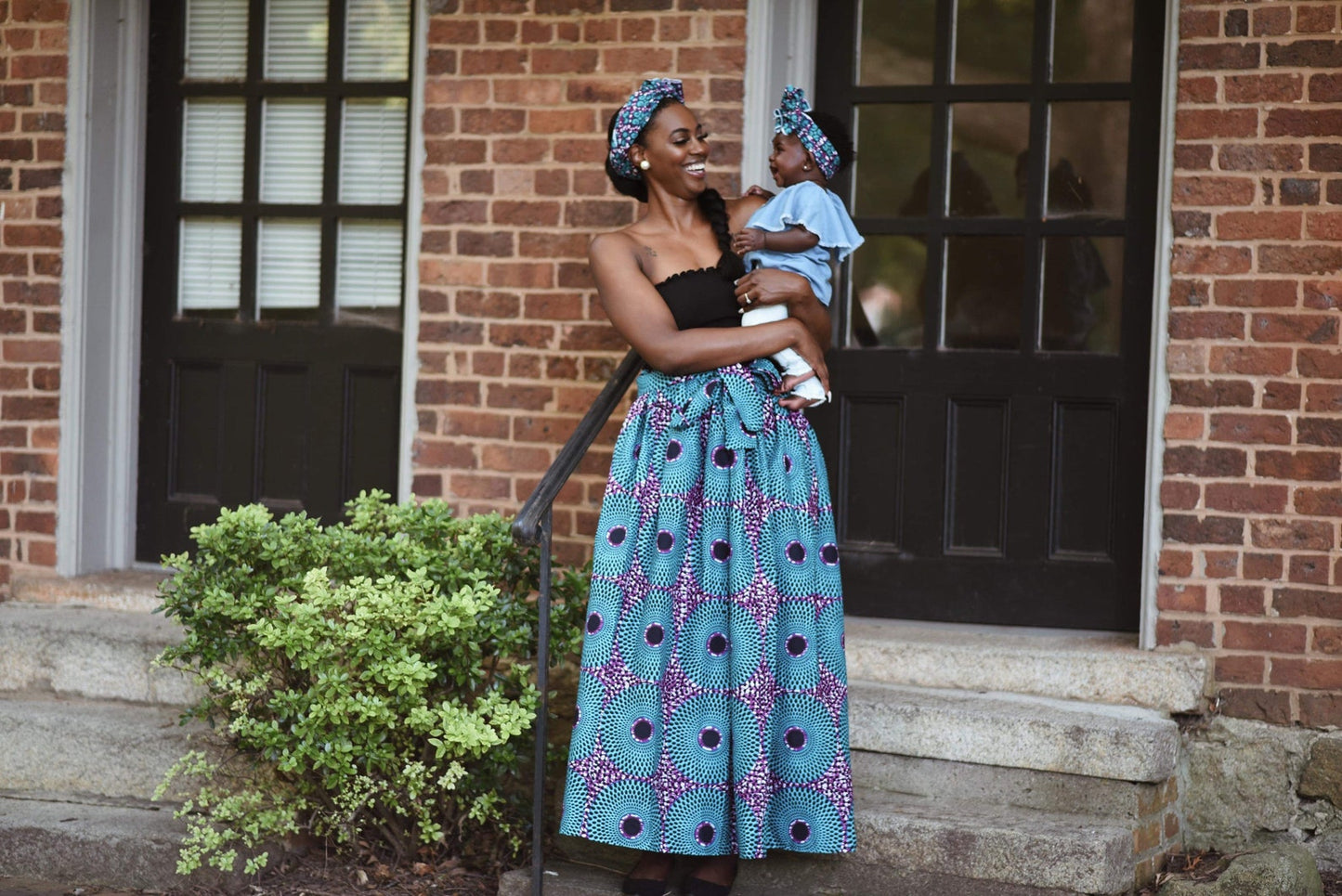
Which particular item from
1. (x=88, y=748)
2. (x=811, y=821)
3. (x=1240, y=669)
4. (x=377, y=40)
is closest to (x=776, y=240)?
(x=811, y=821)

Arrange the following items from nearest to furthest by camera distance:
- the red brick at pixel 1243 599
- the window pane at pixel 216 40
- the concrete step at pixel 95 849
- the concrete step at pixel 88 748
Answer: the concrete step at pixel 95 849
the red brick at pixel 1243 599
the concrete step at pixel 88 748
the window pane at pixel 216 40

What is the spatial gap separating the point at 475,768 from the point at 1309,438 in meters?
2.55

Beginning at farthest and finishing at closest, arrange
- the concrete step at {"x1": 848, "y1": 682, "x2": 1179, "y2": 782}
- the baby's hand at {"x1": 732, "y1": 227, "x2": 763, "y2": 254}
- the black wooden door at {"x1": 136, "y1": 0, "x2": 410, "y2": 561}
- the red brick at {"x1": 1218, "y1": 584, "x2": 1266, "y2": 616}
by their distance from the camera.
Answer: the black wooden door at {"x1": 136, "y1": 0, "x2": 410, "y2": 561}
the red brick at {"x1": 1218, "y1": 584, "x2": 1266, "y2": 616}
the concrete step at {"x1": 848, "y1": 682, "x2": 1179, "y2": 782}
the baby's hand at {"x1": 732, "y1": 227, "x2": 763, "y2": 254}

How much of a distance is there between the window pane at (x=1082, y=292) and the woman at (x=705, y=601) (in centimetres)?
134

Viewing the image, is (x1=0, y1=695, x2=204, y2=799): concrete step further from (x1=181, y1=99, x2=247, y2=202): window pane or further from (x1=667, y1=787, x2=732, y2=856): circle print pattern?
(x1=181, y1=99, x2=247, y2=202): window pane

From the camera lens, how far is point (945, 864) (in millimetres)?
4016

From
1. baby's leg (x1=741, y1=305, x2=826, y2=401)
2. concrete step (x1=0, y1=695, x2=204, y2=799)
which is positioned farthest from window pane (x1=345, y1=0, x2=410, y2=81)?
concrete step (x1=0, y1=695, x2=204, y2=799)

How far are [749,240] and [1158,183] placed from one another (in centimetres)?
154

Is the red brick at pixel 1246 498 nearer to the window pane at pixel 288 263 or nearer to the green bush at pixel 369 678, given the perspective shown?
the green bush at pixel 369 678

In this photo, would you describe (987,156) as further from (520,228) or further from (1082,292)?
(520,228)

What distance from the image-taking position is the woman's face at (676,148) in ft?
13.0

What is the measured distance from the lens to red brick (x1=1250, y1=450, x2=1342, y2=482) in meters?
4.43

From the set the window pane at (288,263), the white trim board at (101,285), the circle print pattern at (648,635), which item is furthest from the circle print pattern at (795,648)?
the white trim board at (101,285)

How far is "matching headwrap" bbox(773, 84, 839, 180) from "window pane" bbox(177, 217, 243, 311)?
2552 millimetres
